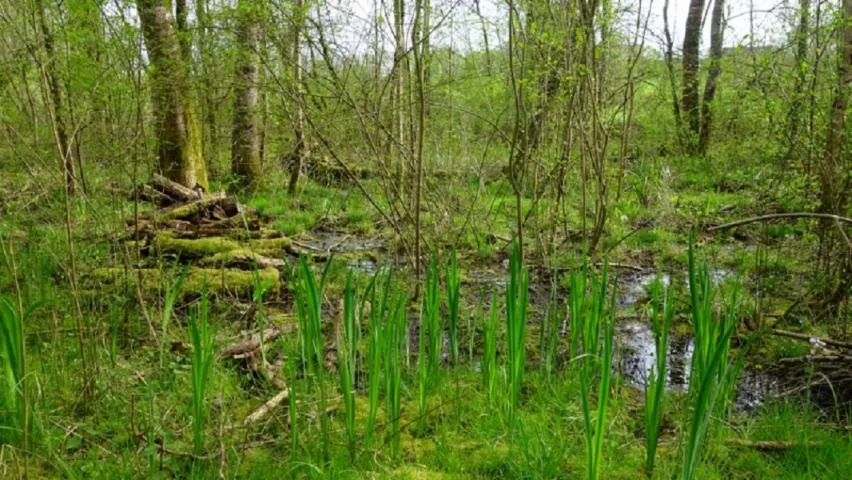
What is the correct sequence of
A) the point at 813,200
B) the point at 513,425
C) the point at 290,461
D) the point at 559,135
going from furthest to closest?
the point at 559,135 → the point at 813,200 → the point at 513,425 → the point at 290,461

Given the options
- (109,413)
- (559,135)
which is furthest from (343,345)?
(559,135)

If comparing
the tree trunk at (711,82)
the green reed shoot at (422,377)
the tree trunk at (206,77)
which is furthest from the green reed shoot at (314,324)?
the tree trunk at (711,82)

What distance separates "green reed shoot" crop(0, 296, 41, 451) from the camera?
1671 millimetres

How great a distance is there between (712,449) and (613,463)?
0.37m

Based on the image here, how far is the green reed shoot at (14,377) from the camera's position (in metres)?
1.67


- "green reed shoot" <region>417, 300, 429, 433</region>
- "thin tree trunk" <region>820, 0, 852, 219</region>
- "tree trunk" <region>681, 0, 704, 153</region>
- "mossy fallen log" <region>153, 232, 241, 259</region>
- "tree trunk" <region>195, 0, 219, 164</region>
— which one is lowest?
"green reed shoot" <region>417, 300, 429, 433</region>

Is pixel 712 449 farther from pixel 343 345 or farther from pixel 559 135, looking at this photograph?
pixel 559 135

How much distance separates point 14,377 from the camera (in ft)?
6.24

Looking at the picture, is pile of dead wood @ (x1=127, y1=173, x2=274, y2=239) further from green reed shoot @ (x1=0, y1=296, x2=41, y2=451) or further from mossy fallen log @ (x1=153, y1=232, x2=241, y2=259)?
green reed shoot @ (x1=0, y1=296, x2=41, y2=451)

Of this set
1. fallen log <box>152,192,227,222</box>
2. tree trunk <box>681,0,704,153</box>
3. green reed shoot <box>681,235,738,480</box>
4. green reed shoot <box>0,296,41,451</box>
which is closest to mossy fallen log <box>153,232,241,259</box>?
fallen log <box>152,192,227,222</box>

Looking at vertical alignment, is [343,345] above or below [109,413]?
above

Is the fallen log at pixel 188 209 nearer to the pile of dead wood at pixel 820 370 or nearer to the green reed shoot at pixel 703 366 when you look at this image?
the green reed shoot at pixel 703 366

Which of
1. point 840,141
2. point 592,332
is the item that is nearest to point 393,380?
point 592,332

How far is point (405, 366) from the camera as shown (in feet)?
9.08
